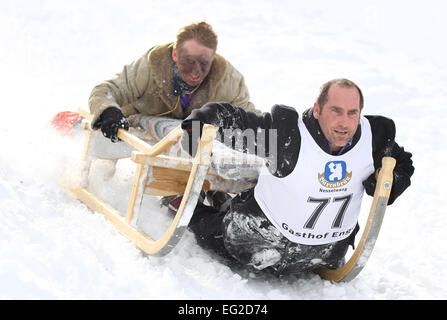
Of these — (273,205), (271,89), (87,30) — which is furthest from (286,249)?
(87,30)

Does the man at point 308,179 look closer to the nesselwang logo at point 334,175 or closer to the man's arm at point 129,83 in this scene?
the nesselwang logo at point 334,175

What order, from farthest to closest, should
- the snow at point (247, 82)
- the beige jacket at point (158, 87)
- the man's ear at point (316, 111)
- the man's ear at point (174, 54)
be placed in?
the beige jacket at point (158, 87) → the man's ear at point (174, 54) → the man's ear at point (316, 111) → the snow at point (247, 82)

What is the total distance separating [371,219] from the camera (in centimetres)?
286

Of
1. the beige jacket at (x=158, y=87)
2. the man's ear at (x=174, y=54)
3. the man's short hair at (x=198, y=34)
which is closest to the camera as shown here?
the man's short hair at (x=198, y=34)

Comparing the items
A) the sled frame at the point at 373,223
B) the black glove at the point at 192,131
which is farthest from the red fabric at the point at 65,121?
the sled frame at the point at 373,223

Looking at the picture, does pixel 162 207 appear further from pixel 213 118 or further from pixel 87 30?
pixel 87 30

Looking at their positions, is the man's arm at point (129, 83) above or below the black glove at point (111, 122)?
above

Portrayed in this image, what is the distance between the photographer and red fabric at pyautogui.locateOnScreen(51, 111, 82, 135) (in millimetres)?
4340

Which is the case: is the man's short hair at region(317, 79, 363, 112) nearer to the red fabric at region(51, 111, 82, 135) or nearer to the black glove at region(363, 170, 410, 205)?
the black glove at region(363, 170, 410, 205)

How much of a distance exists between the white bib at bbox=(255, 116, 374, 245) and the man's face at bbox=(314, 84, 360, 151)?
0.10 metres

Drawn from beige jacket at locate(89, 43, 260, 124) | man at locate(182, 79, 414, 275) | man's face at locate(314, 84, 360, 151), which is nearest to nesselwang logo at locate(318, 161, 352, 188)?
man at locate(182, 79, 414, 275)

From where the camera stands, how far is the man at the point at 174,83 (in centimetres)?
369

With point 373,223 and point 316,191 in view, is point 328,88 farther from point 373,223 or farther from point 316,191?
point 373,223

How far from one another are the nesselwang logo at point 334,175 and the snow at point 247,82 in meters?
0.62
